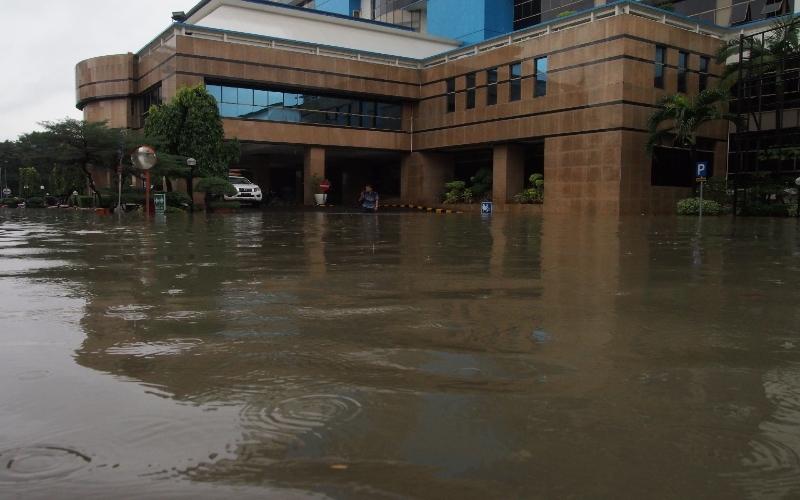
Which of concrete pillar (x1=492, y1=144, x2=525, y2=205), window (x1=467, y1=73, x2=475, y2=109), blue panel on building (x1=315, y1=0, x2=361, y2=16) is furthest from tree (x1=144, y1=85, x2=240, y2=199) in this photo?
blue panel on building (x1=315, y1=0, x2=361, y2=16)

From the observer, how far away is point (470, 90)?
39.7 meters

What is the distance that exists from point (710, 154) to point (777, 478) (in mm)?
36955

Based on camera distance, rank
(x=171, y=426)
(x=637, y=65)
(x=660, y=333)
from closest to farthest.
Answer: (x=171, y=426)
(x=660, y=333)
(x=637, y=65)

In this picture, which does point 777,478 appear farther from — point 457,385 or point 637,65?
point 637,65

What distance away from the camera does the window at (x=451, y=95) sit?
40875 mm

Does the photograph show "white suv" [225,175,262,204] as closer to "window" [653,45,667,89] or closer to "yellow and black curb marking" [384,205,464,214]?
"yellow and black curb marking" [384,205,464,214]

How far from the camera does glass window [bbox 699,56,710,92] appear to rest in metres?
33.8

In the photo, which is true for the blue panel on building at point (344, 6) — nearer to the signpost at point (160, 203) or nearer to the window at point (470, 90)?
the window at point (470, 90)

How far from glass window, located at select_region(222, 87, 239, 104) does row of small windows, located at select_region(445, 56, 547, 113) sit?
12852 millimetres

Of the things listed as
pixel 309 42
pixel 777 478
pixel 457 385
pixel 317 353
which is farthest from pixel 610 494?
pixel 309 42

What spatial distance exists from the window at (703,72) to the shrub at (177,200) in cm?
2603

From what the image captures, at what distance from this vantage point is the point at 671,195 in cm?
3303

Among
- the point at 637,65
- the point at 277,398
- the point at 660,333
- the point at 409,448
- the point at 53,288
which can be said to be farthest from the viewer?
the point at 637,65

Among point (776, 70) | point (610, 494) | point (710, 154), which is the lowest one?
point (610, 494)
